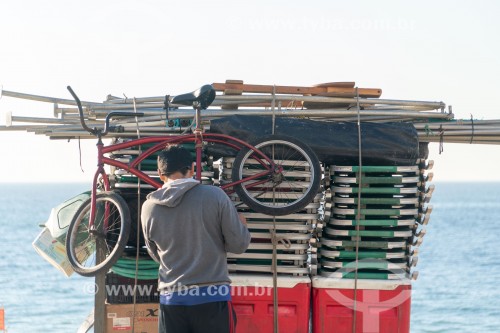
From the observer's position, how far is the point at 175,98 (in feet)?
22.5

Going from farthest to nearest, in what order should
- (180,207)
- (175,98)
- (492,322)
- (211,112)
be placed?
1. (492,322)
2. (211,112)
3. (175,98)
4. (180,207)

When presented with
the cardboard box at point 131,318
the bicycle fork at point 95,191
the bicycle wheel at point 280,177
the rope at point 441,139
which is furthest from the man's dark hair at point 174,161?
the rope at point 441,139

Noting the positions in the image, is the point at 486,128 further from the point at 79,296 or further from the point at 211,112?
the point at 79,296

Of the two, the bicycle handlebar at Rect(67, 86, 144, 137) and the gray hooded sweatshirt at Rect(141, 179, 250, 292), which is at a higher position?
the bicycle handlebar at Rect(67, 86, 144, 137)

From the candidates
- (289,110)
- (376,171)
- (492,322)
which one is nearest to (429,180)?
(376,171)

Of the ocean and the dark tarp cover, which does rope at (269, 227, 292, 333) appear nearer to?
the dark tarp cover

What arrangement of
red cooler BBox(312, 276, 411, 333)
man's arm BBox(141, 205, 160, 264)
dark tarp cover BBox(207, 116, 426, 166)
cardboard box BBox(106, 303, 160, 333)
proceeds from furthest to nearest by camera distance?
cardboard box BBox(106, 303, 160, 333), dark tarp cover BBox(207, 116, 426, 166), red cooler BBox(312, 276, 411, 333), man's arm BBox(141, 205, 160, 264)

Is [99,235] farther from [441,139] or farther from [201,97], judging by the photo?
[441,139]

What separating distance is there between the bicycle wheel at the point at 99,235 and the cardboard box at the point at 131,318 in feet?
1.42

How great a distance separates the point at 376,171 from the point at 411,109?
0.83 metres

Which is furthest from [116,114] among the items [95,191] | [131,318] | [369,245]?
[369,245]

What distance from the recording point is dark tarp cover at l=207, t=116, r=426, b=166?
699 centimetres

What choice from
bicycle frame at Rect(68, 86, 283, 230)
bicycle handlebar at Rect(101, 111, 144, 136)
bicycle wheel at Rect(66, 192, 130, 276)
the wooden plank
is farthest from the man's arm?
the wooden plank

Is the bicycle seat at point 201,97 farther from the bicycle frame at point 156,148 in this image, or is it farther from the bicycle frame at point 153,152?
the bicycle frame at point 153,152
